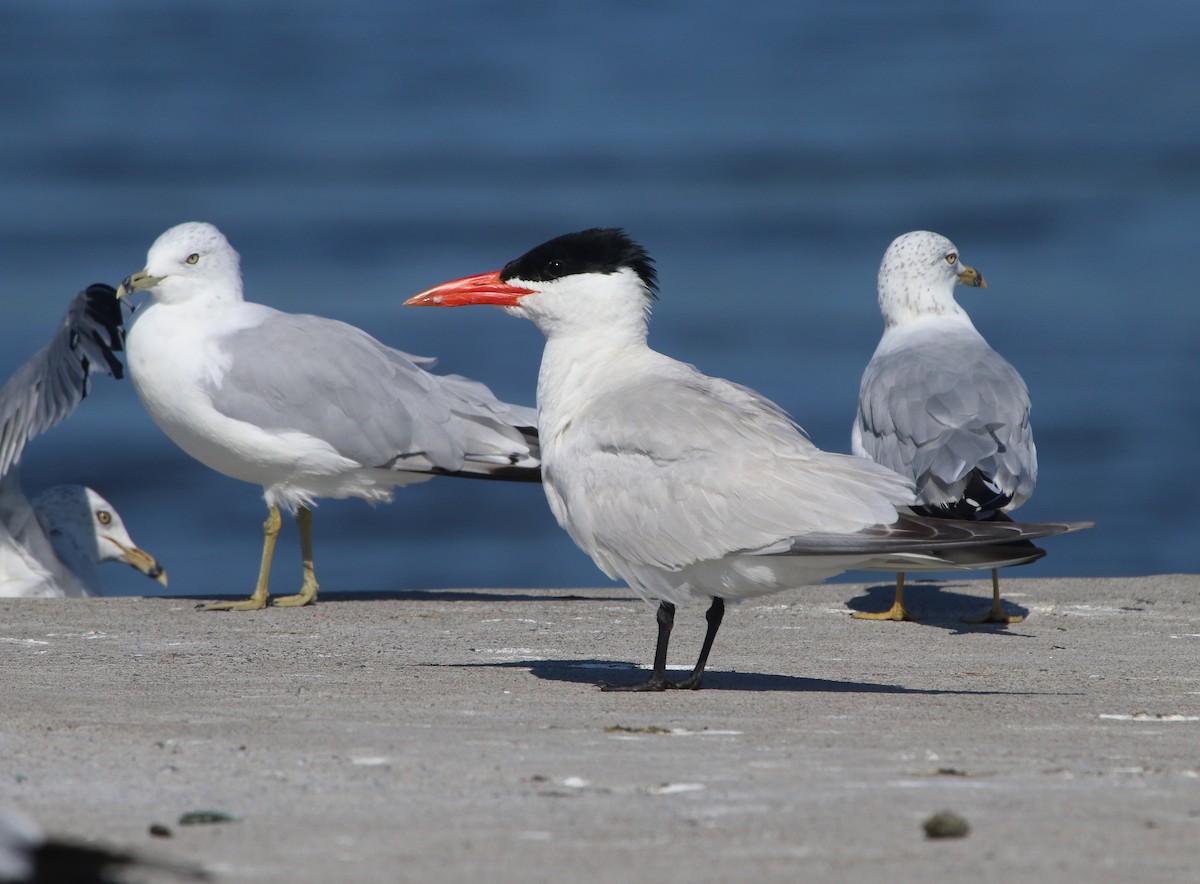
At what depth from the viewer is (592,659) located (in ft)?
18.7

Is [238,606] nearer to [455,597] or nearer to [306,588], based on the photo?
[306,588]

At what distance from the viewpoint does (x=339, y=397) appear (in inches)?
306

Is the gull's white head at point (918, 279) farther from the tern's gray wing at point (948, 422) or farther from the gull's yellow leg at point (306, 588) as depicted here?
the gull's yellow leg at point (306, 588)

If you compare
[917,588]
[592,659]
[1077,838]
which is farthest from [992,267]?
[1077,838]

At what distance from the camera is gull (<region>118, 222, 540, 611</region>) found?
7648 millimetres

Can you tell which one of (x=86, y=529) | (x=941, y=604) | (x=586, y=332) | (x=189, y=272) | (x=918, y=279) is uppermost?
(x=918, y=279)

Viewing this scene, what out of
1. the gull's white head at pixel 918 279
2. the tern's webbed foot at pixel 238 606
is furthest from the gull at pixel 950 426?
the tern's webbed foot at pixel 238 606

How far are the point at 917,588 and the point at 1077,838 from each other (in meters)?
5.26

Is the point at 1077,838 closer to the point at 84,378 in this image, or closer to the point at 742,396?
A: the point at 742,396

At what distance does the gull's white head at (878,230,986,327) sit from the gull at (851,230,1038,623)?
0.15 metres

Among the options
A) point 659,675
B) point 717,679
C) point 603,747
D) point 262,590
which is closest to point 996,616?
point 717,679

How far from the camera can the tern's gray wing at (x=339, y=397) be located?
7.66 m

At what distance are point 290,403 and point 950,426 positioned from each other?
2861 mm

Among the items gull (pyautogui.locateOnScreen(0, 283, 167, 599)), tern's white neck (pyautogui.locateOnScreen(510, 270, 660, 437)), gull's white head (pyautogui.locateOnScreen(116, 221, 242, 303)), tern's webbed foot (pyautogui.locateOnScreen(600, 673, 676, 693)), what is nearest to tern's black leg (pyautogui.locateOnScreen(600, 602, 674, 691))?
tern's webbed foot (pyautogui.locateOnScreen(600, 673, 676, 693))
